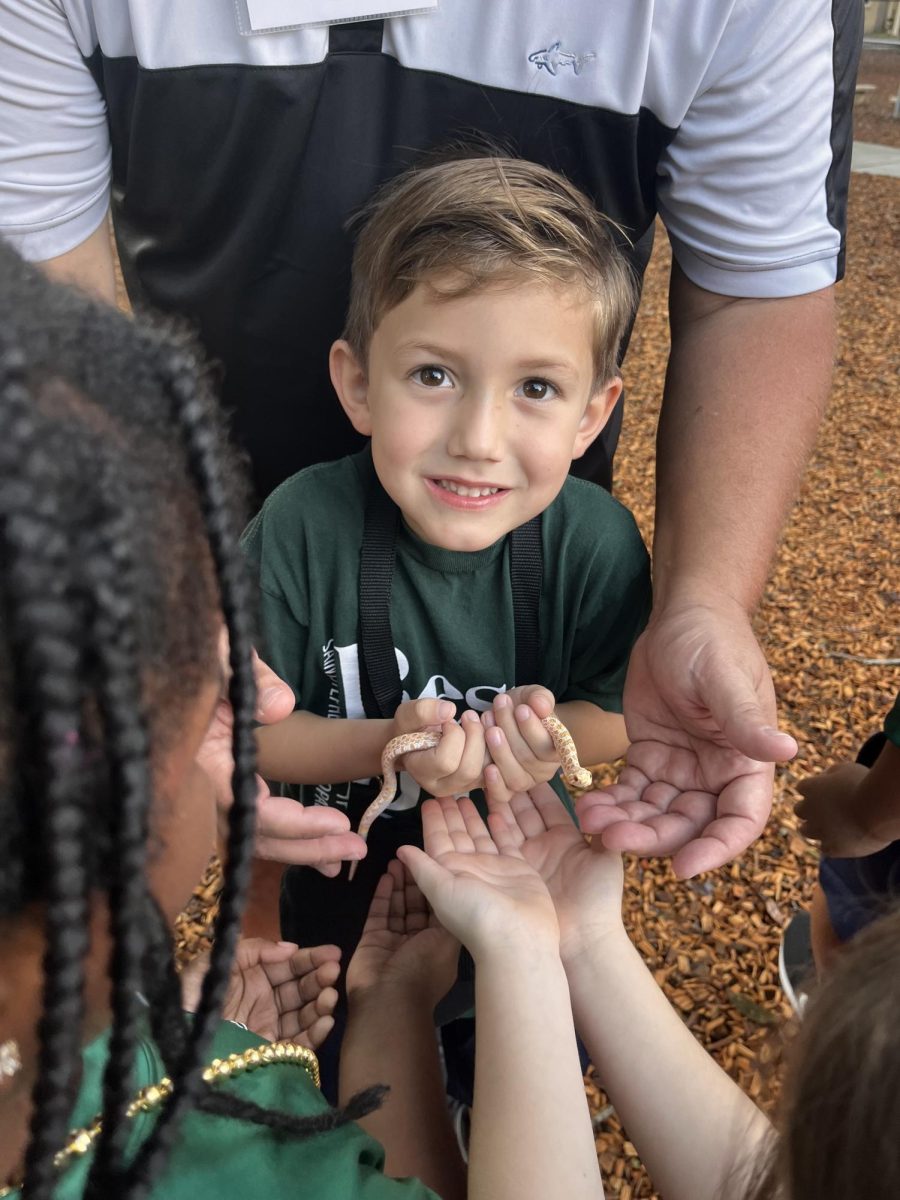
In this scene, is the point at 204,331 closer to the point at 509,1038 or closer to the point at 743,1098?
the point at 509,1038

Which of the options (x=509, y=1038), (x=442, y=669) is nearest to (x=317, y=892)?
(x=442, y=669)

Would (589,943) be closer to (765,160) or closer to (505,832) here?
(505,832)

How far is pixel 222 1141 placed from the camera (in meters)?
1.11

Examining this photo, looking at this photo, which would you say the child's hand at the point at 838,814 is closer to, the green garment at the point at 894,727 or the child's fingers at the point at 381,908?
the green garment at the point at 894,727

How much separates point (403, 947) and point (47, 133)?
1871mm

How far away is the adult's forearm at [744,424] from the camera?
2051mm

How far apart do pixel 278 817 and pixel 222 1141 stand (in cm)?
59

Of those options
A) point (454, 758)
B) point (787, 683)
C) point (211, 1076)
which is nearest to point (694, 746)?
point (454, 758)

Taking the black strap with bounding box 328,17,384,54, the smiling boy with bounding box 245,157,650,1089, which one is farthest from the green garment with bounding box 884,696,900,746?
the black strap with bounding box 328,17,384,54

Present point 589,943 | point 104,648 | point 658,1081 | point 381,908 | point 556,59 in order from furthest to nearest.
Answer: point 381,908 → point 556,59 → point 589,943 → point 658,1081 → point 104,648

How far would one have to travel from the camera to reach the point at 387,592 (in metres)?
1.89

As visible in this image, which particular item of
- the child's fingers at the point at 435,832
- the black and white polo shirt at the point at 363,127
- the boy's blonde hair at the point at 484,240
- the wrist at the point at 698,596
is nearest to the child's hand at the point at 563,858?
the child's fingers at the point at 435,832

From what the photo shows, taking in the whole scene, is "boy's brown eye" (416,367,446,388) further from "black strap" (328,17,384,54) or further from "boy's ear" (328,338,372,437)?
"black strap" (328,17,384,54)

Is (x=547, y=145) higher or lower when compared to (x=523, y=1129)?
higher
